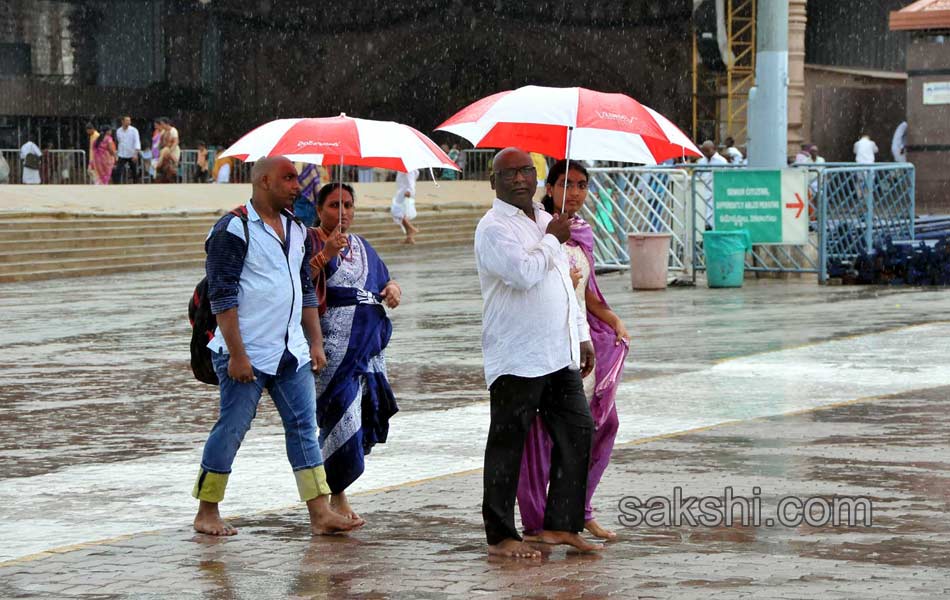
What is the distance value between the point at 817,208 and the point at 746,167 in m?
1.37

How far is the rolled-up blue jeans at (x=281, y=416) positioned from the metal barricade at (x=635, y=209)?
598 inches

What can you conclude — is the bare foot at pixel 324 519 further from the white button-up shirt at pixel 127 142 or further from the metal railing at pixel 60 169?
the metal railing at pixel 60 169

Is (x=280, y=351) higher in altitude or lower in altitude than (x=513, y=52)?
lower

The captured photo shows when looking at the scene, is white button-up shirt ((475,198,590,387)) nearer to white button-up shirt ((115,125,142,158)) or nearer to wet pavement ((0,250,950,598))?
wet pavement ((0,250,950,598))

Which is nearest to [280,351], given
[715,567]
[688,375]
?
[715,567]

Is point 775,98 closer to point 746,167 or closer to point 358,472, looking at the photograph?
point 746,167

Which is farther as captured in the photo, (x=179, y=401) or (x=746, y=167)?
(x=746, y=167)

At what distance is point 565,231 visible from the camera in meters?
7.21

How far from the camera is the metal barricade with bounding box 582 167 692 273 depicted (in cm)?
2330

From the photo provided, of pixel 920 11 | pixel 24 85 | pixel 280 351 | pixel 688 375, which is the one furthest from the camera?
pixel 24 85

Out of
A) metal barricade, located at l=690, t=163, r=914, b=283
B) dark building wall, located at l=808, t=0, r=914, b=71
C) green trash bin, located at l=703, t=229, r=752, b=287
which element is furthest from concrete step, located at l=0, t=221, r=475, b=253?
dark building wall, located at l=808, t=0, r=914, b=71

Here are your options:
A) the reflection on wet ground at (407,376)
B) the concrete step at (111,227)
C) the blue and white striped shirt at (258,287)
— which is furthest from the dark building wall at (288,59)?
the blue and white striped shirt at (258,287)

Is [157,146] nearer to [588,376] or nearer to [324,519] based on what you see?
[324,519]

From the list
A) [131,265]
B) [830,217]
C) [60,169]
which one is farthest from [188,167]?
[830,217]
